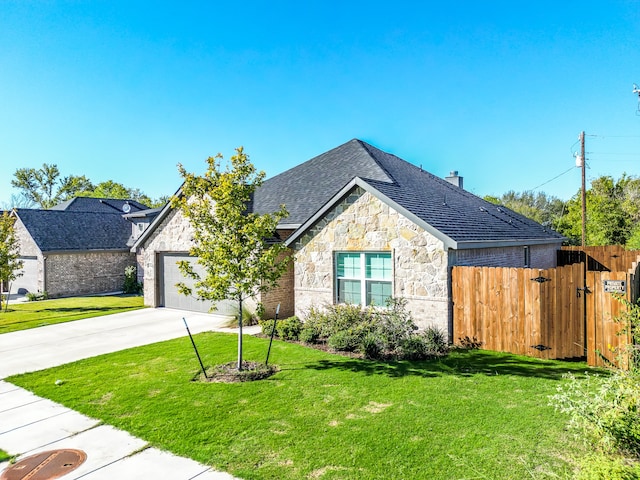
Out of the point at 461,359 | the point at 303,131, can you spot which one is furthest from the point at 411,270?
the point at 303,131

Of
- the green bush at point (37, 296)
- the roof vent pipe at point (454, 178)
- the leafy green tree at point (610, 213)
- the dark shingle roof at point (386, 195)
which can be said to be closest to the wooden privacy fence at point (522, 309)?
the dark shingle roof at point (386, 195)

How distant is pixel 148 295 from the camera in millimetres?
19391

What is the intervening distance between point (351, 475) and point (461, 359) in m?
5.61

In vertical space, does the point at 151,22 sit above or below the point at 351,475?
above

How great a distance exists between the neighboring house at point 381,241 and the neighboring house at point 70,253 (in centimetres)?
1066

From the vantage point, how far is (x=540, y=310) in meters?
9.26

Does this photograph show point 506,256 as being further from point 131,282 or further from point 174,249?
point 131,282

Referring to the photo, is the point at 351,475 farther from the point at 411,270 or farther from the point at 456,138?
the point at 456,138

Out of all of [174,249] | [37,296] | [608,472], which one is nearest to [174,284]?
[174,249]

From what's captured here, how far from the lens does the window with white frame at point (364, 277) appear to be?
→ 1190 cm

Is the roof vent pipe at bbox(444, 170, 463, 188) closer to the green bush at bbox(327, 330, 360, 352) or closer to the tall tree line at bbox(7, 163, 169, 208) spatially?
the green bush at bbox(327, 330, 360, 352)

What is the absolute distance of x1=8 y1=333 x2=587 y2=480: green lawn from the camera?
16.3 feet

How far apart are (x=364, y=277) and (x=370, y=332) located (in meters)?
2.23

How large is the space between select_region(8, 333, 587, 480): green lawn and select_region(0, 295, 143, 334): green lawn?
26.7ft
